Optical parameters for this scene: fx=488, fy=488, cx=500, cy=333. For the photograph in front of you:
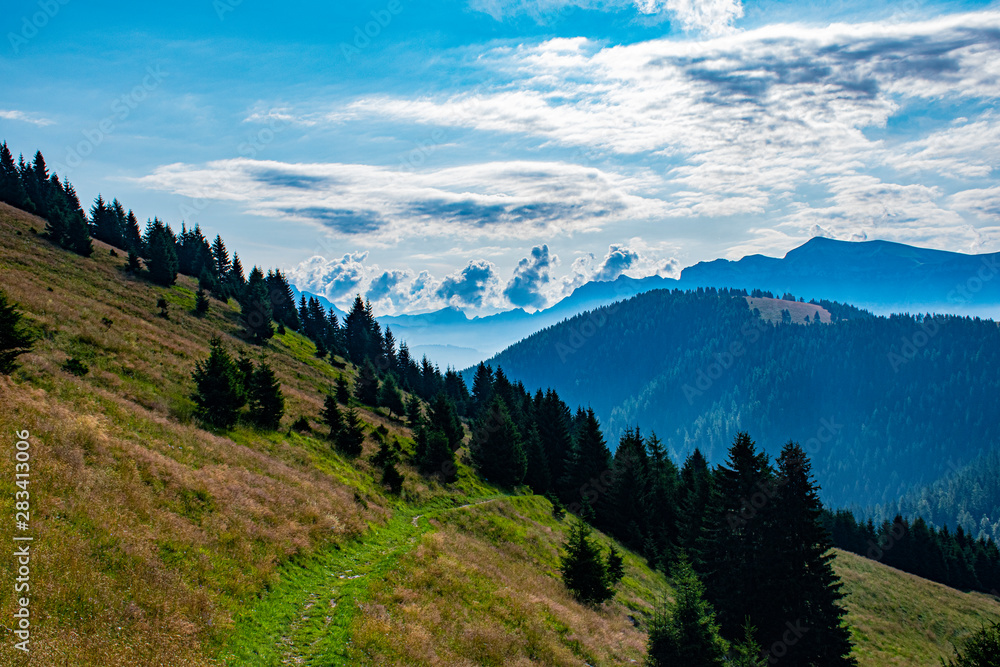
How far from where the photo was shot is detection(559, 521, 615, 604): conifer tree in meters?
29.6

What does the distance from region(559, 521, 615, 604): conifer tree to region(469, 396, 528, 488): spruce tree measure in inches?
984

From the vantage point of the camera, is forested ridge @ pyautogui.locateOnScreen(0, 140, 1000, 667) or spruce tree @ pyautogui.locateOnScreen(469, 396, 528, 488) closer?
forested ridge @ pyautogui.locateOnScreen(0, 140, 1000, 667)

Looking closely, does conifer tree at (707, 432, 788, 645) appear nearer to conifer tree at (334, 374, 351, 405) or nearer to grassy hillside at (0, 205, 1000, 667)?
grassy hillside at (0, 205, 1000, 667)

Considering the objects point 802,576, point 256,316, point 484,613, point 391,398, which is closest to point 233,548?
point 484,613

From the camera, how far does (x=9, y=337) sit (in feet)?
76.9

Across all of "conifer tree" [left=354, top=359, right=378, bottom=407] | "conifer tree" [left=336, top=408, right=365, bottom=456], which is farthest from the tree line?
"conifer tree" [left=336, top=408, right=365, bottom=456]

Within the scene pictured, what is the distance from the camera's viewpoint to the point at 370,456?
4222 cm

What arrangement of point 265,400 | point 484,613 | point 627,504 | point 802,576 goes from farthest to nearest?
1. point 627,504
2. point 265,400
3. point 802,576
4. point 484,613

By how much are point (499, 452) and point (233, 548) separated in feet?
129

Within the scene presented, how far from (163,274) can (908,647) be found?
107 m

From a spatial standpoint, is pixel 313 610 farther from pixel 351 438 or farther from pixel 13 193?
pixel 13 193

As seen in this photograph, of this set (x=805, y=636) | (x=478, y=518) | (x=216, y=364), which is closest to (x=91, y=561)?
(x=216, y=364)

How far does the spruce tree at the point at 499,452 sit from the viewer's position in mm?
55406

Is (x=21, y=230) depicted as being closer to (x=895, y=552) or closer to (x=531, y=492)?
(x=531, y=492)
